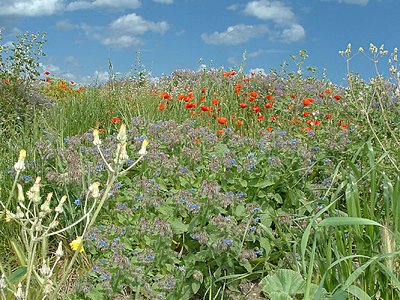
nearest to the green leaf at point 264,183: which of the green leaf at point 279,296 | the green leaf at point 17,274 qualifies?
the green leaf at point 279,296

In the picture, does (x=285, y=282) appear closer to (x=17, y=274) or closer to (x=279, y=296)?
(x=279, y=296)

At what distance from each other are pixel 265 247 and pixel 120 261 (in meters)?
0.87

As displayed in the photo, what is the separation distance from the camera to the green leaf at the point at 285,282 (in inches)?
109

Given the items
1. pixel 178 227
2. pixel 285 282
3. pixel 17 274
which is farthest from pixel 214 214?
pixel 17 274

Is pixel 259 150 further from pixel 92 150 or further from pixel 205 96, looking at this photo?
pixel 205 96

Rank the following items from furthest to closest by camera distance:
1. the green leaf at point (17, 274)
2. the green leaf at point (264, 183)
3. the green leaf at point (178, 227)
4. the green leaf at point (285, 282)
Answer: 1. the green leaf at point (264, 183)
2. the green leaf at point (178, 227)
3. the green leaf at point (285, 282)
4. the green leaf at point (17, 274)

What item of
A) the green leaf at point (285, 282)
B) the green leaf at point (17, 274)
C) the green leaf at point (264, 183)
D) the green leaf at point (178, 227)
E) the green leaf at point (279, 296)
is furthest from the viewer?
the green leaf at point (264, 183)

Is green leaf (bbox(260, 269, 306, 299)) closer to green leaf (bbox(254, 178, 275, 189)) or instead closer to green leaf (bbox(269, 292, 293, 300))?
green leaf (bbox(269, 292, 293, 300))

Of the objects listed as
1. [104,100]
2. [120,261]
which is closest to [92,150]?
[120,261]

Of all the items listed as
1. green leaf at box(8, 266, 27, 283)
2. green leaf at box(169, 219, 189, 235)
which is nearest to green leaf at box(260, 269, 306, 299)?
green leaf at box(169, 219, 189, 235)

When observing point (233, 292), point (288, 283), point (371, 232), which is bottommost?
point (233, 292)

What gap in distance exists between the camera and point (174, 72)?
1203 centimetres

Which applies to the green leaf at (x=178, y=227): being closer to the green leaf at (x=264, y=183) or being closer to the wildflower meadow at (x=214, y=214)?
the wildflower meadow at (x=214, y=214)

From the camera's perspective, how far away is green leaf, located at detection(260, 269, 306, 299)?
2.77 m
